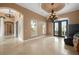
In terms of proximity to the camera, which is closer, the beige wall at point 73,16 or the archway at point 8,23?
the beige wall at point 73,16

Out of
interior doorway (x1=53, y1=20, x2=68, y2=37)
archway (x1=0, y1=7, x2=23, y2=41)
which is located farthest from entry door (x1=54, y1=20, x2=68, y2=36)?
archway (x1=0, y1=7, x2=23, y2=41)

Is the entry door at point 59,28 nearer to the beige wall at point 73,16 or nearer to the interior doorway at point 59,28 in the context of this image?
the interior doorway at point 59,28

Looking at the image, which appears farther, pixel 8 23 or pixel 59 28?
pixel 8 23

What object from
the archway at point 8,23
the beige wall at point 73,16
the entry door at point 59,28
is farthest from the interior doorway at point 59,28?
the archway at point 8,23

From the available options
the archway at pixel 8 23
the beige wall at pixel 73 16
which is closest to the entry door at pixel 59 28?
the beige wall at pixel 73 16

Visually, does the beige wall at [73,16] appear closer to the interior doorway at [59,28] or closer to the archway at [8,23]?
the interior doorway at [59,28]

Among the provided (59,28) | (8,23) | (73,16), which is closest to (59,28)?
(59,28)

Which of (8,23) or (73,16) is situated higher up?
(73,16)

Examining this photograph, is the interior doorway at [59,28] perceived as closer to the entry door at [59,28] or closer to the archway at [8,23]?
the entry door at [59,28]

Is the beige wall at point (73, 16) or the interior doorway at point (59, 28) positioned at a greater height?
the beige wall at point (73, 16)

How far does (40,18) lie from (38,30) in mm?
363

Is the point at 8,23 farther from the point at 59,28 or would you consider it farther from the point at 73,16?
the point at 73,16

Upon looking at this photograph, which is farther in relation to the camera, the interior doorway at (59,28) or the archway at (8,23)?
the archway at (8,23)
